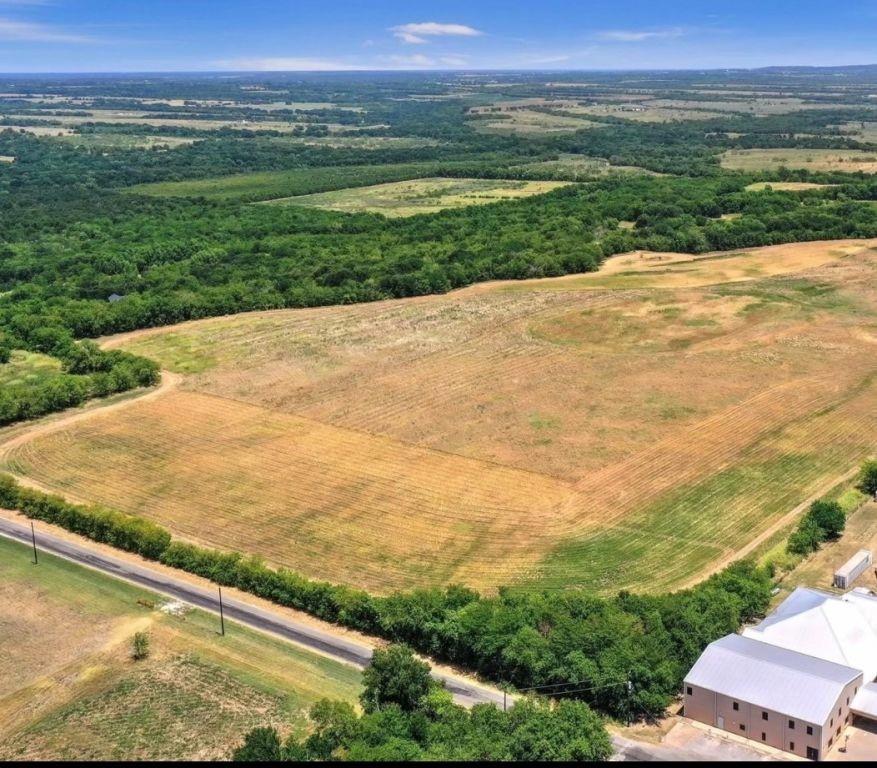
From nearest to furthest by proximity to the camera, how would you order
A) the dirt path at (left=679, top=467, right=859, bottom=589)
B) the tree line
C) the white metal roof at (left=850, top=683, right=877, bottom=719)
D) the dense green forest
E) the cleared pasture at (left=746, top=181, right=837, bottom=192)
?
the white metal roof at (left=850, top=683, right=877, bottom=719) < the tree line < the dense green forest < the dirt path at (left=679, top=467, right=859, bottom=589) < the cleared pasture at (left=746, top=181, right=837, bottom=192)

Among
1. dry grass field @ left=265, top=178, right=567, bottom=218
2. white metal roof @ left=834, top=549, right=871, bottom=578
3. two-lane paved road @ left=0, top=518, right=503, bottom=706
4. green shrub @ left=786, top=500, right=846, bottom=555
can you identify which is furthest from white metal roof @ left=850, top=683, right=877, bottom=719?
dry grass field @ left=265, top=178, right=567, bottom=218

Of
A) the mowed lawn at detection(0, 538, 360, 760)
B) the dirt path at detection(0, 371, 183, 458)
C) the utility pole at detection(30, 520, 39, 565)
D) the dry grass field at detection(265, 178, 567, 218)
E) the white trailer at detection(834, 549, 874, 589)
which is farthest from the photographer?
the dry grass field at detection(265, 178, 567, 218)

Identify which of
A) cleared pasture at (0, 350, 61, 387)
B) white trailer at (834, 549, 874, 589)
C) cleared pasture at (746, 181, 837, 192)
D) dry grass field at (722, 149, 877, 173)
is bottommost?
cleared pasture at (0, 350, 61, 387)

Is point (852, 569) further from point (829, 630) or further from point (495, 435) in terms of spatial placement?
point (495, 435)

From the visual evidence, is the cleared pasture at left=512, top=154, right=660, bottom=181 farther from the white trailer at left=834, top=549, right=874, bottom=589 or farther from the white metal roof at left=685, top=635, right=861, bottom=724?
the white metal roof at left=685, top=635, right=861, bottom=724

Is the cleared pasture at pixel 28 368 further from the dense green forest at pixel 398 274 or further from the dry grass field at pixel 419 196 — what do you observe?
the dry grass field at pixel 419 196

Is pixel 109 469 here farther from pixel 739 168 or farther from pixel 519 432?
pixel 739 168
